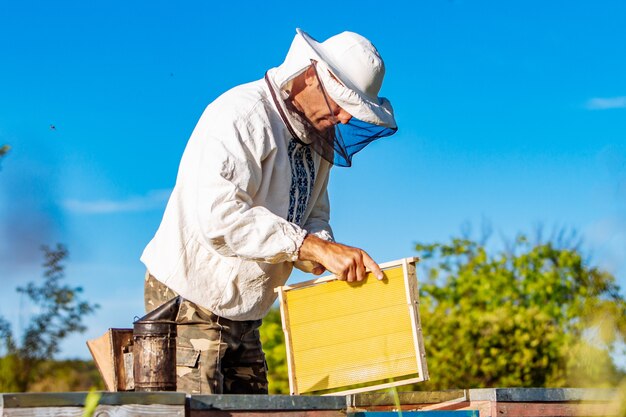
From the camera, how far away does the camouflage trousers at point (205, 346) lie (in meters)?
3.28

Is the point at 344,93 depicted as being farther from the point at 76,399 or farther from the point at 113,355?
the point at 76,399

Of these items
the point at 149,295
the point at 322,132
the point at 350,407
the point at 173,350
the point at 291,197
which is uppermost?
the point at 322,132

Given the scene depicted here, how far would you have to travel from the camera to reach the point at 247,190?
3143 mm

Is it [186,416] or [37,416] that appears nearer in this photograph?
[37,416]

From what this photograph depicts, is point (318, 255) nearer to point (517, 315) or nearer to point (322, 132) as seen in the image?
point (322, 132)

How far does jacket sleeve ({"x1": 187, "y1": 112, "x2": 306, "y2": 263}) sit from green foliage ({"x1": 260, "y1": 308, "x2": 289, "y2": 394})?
527 centimetres

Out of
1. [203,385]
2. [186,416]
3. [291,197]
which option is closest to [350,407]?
[186,416]

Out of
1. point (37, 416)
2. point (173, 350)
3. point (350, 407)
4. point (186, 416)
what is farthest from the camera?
point (173, 350)

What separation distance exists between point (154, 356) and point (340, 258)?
71 cm

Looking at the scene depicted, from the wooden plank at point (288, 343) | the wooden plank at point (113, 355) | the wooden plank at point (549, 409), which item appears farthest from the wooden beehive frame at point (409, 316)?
the wooden plank at point (113, 355)

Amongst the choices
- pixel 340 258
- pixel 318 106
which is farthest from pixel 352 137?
pixel 340 258

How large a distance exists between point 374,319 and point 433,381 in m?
5.58

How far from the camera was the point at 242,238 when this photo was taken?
9.74 ft

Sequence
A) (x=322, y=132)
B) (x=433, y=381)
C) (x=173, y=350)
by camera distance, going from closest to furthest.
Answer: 1. (x=173, y=350)
2. (x=322, y=132)
3. (x=433, y=381)
